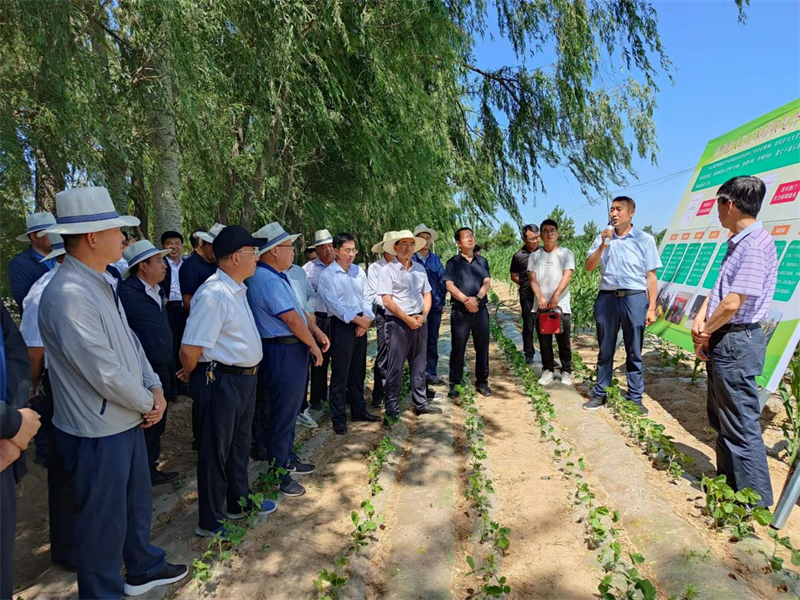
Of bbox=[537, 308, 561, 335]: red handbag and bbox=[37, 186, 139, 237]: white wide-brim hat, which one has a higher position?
bbox=[37, 186, 139, 237]: white wide-brim hat

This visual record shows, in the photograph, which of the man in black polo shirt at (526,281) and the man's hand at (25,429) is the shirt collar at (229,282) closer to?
the man's hand at (25,429)

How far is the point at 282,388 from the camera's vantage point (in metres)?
3.28

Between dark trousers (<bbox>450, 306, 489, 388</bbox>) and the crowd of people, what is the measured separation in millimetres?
192

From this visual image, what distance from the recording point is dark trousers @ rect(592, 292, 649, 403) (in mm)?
4379

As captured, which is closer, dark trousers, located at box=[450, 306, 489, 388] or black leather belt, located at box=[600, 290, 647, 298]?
black leather belt, located at box=[600, 290, 647, 298]

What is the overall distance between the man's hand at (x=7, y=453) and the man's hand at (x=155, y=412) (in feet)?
2.03

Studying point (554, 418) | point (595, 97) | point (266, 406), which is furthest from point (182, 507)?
point (595, 97)

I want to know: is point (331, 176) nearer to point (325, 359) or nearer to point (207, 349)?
point (325, 359)

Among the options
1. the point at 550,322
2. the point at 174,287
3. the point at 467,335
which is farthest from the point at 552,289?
the point at 174,287

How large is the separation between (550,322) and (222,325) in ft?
12.1

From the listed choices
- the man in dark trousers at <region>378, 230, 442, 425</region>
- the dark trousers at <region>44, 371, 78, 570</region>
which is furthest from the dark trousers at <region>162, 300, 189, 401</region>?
the dark trousers at <region>44, 371, 78, 570</region>

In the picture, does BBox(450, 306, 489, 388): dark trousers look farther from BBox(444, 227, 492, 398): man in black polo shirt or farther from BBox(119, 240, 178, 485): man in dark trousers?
BBox(119, 240, 178, 485): man in dark trousers

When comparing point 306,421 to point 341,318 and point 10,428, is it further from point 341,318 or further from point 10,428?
point 10,428

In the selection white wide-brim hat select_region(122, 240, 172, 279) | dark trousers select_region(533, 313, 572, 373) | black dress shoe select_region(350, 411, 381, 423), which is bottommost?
black dress shoe select_region(350, 411, 381, 423)
